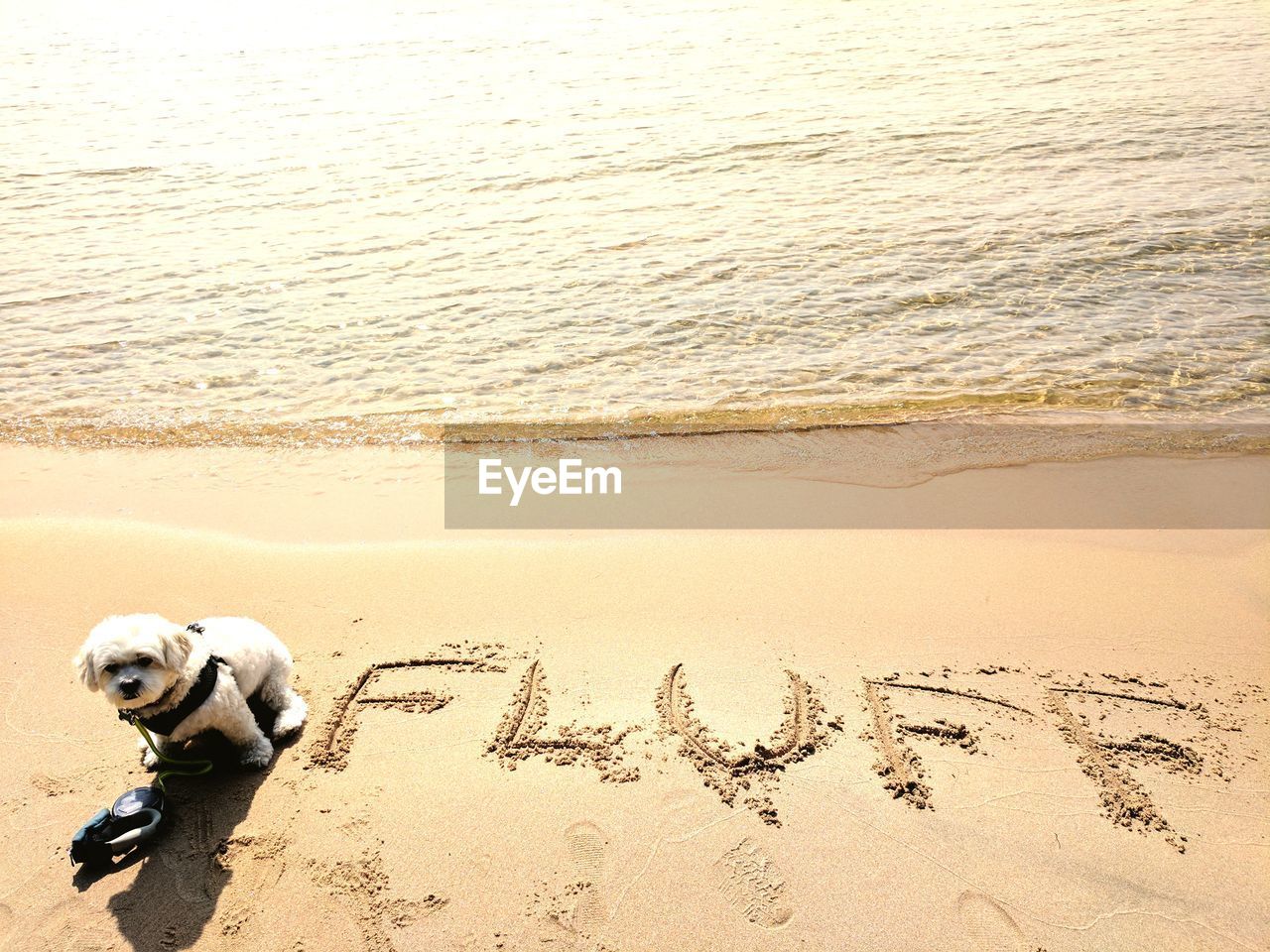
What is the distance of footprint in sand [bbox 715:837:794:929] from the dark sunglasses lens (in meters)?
2.09

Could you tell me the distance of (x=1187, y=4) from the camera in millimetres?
19891

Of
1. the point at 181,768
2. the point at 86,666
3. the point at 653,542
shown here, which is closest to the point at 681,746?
the point at 653,542

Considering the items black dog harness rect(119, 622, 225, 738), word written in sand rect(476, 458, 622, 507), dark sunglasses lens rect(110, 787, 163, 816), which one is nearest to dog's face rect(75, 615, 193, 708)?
black dog harness rect(119, 622, 225, 738)

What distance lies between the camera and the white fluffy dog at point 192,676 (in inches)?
113

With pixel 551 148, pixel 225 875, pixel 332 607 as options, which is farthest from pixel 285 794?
pixel 551 148

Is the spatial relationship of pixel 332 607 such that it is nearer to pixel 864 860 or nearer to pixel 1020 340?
pixel 864 860

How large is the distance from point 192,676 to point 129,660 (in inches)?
10.8

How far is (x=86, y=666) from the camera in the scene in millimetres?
2877

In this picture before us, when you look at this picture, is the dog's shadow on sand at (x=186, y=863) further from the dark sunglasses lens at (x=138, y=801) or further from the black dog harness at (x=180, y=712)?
the black dog harness at (x=180, y=712)

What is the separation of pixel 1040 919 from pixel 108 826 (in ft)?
10.7

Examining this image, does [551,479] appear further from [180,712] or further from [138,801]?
[138,801]

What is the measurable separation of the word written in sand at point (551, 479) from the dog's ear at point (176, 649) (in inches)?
97.5

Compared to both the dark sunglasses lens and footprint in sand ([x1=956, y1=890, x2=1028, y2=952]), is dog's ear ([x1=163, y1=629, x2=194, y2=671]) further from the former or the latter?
footprint in sand ([x1=956, y1=890, x2=1028, y2=952])

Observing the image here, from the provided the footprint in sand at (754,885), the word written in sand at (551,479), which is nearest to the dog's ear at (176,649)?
the footprint in sand at (754,885)
